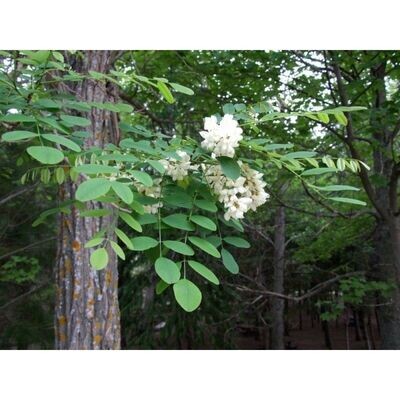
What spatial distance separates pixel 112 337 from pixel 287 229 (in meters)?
5.68

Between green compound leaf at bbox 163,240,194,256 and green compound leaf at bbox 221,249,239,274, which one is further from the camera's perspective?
green compound leaf at bbox 221,249,239,274

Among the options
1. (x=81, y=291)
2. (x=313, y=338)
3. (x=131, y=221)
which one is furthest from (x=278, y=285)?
(x=131, y=221)

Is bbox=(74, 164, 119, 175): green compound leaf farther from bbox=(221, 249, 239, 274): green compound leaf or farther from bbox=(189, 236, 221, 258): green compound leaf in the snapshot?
bbox=(221, 249, 239, 274): green compound leaf

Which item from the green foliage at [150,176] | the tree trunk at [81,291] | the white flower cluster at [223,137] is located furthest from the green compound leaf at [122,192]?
the tree trunk at [81,291]

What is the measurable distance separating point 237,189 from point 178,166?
122 millimetres

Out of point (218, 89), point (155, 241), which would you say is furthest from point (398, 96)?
point (155, 241)

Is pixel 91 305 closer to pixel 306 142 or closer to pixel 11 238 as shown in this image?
pixel 306 142

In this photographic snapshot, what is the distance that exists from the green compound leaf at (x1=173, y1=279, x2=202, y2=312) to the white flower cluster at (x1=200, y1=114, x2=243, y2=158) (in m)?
0.25

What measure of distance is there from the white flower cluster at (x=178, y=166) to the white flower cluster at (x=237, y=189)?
0.15ft

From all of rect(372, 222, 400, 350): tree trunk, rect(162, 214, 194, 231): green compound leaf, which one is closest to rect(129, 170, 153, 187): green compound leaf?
rect(162, 214, 194, 231): green compound leaf

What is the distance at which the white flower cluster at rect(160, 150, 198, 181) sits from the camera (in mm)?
889

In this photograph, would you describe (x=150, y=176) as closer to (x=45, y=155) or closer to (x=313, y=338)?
(x=45, y=155)

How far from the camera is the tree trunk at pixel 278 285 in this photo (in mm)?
5808

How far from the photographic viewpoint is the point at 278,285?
5891 mm
